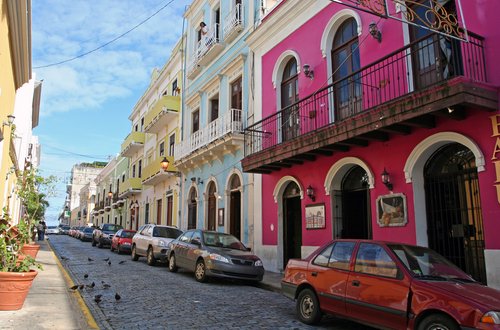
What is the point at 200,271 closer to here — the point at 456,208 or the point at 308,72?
the point at 308,72

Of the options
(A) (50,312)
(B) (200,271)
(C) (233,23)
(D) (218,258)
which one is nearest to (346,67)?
(D) (218,258)

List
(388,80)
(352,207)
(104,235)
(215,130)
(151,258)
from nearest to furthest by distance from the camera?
(388,80)
(352,207)
(151,258)
(215,130)
(104,235)

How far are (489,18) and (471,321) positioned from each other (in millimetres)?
6310

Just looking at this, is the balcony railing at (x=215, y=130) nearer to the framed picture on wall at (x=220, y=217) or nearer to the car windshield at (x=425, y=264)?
the framed picture on wall at (x=220, y=217)

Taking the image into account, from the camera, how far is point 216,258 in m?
12.2

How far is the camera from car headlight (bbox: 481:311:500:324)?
4.97 metres

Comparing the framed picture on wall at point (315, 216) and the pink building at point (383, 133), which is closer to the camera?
the pink building at point (383, 133)

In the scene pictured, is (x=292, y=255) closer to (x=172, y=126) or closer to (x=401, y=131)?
(x=401, y=131)

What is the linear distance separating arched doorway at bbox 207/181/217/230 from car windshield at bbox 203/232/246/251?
6399mm

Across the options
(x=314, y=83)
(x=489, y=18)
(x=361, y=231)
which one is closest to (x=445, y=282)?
(x=489, y=18)

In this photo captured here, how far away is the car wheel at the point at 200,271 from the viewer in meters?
12.4

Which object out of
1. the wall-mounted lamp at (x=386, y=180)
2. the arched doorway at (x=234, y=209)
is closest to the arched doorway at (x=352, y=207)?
the wall-mounted lamp at (x=386, y=180)

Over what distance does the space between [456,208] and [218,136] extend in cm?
1083

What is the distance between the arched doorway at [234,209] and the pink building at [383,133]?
85.7 inches
